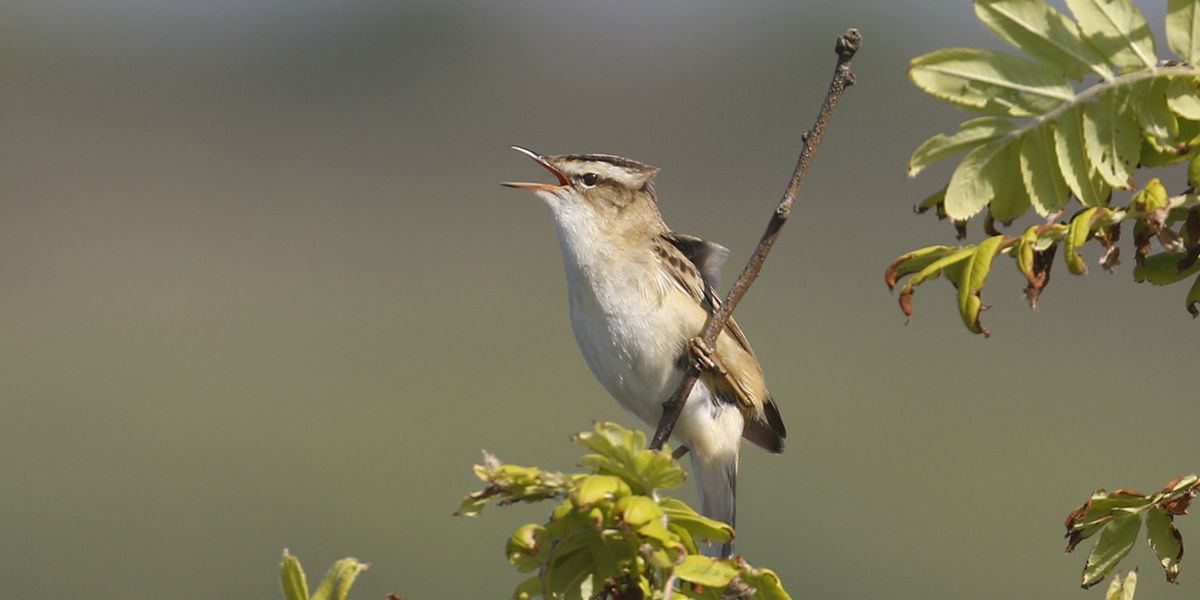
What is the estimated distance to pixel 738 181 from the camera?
120 ft

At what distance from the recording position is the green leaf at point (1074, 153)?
2.05 m

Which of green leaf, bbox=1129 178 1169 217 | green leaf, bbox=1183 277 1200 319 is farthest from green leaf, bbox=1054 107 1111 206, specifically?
green leaf, bbox=1183 277 1200 319

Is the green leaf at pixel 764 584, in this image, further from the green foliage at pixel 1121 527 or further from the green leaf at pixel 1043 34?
the green leaf at pixel 1043 34

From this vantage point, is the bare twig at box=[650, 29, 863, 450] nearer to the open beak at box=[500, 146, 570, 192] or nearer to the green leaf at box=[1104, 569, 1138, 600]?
the green leaf at box=[1104, 569, 1138, 600]

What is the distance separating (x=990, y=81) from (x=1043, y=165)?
156 mm

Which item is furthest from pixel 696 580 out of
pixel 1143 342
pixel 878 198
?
pixel 878 198

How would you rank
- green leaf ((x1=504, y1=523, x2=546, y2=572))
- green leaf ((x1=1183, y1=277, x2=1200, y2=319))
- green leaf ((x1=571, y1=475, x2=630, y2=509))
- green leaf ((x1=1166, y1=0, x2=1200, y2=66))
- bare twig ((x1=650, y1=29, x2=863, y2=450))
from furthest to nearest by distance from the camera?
bare twig ((x1=650, y1=29, x2=863, y2=450)), green leaf ((x1=1183, y1=277, x2=1200, y2=319)), green leaf ((x1=1166, y1=0, x2=1200, y2=66)), green leaf ((x1=504, y1=523, x2=546, y2=572)), green leaf ((x1=571, y1=475, x2=630, y2=509))

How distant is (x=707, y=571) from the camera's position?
186 cm

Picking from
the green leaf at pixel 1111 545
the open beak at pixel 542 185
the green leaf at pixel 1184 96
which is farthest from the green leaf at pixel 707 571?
the open beak at pixel 542 185

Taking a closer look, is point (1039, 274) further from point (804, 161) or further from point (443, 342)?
point (443, 342)

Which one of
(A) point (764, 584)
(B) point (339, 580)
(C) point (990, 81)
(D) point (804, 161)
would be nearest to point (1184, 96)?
(C) point (990, 81)

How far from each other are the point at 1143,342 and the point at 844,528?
40.4ft

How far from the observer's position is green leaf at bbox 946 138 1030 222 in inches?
81.2

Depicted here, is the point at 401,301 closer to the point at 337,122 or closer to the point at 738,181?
the point at 738,181
